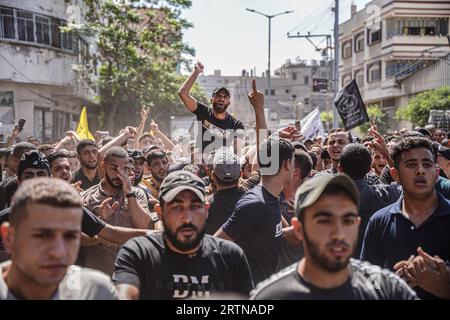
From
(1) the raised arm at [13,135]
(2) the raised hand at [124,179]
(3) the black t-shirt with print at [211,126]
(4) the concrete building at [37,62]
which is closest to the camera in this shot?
(2) the raised hand at [124,179]

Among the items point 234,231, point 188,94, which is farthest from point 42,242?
point 188,94

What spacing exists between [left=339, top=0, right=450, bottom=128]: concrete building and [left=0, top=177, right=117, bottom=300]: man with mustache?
35.2 m

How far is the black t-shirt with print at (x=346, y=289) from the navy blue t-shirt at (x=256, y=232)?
1357mm

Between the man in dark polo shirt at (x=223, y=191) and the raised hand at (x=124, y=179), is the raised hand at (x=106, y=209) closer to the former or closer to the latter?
the raised hand at (x=124, y=179)

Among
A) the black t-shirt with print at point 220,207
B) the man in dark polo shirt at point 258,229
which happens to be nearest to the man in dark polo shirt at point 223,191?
the black t-shirt with print at point 220,207

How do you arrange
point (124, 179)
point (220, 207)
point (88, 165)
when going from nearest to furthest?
point (220, 207)
point (124, 179)
point (88, 165)

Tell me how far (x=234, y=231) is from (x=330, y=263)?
1.51 metres

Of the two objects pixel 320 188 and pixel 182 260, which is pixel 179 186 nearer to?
pixel 182 260

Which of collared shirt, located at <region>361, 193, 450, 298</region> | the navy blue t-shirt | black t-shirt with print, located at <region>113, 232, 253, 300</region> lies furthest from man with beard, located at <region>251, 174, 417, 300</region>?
the navy blue t-shirt

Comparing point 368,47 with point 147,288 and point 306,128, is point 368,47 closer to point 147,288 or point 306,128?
point 306,128

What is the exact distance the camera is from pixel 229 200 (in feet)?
16.7

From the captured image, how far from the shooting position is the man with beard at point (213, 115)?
7020mm

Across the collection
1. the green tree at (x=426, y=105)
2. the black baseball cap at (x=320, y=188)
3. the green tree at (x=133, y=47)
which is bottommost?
the black baseball cap at (x=320, y=188)

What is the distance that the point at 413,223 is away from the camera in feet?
13.3
